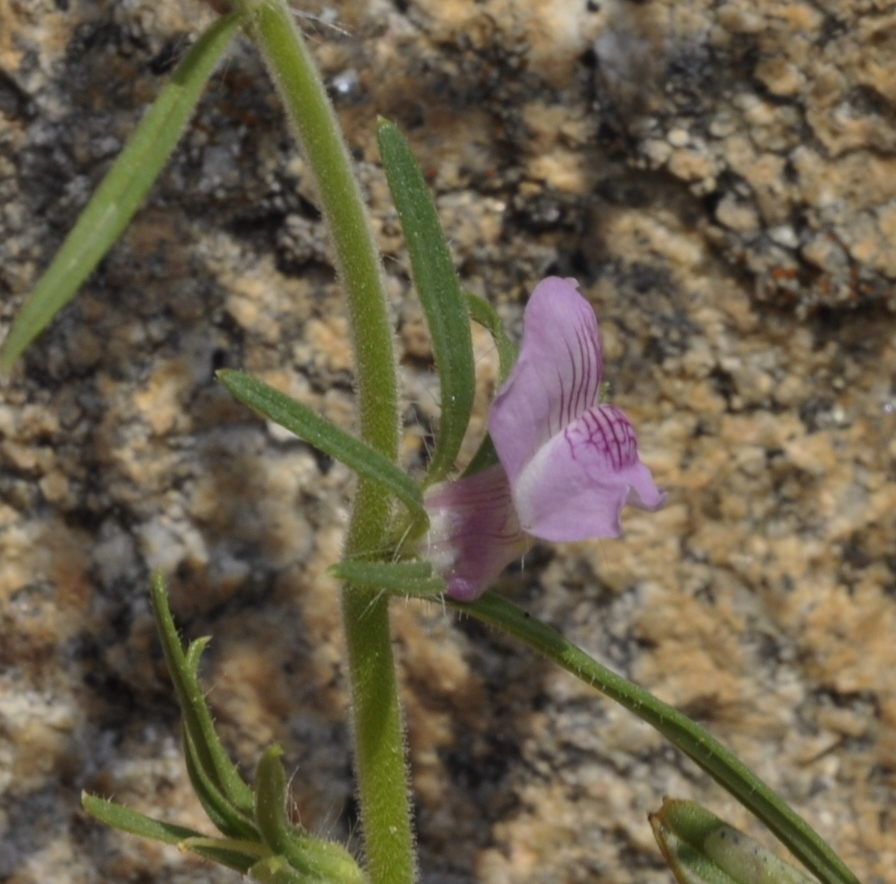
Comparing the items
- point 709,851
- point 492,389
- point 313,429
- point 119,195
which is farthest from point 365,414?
point 709,851

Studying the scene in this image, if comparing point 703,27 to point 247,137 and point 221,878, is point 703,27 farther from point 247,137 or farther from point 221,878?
point 221,878

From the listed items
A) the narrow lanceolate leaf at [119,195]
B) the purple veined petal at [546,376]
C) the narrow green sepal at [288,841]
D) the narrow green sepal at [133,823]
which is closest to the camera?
the narrow lanceolate leaf at [119,195]

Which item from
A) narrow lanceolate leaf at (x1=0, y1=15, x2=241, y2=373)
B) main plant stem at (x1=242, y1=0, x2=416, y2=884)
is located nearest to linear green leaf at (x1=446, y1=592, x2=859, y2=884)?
main plant stem at (x1=242, y1=0, x2=416, y2=884)

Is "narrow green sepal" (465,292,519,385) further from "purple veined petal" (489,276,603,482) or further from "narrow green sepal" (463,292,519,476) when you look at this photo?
"purple veined petal" (489,276,603,482)

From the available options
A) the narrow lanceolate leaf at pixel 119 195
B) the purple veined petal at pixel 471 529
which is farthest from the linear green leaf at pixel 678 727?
the narrow lanceolate leaf at pixel 119 195

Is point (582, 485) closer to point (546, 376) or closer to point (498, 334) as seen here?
point (546, 376)

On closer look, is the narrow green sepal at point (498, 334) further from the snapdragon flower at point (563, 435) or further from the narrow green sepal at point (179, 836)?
the narrow green sepal at point (179, 836)
